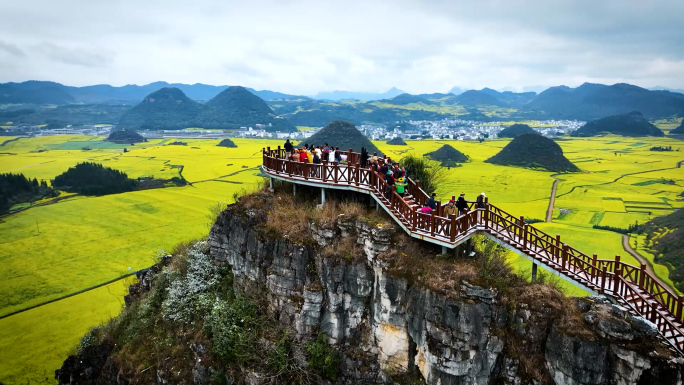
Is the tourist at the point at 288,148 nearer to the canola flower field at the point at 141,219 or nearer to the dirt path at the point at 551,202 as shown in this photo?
the canola flower field at the point at 141,219

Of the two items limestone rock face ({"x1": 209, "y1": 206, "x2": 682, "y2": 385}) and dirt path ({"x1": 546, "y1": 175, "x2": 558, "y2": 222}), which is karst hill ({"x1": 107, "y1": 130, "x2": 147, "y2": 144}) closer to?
dirt path ({"x1": 546, "y1": 175, "x2": 558, "y2": 222})

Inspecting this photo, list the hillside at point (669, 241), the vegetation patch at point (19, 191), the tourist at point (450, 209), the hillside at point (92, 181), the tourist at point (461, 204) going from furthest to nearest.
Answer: the hillside at point (92, 181) → the vegetation patch at point (19, 191) → the hillside at point (669, 241) → the tourist at point (450, 209) → the tourist at point (461, 204)

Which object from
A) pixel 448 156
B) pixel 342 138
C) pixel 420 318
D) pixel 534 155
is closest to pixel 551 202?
pixel 448 156

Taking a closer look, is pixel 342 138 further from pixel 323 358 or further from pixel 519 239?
pixel 519 239

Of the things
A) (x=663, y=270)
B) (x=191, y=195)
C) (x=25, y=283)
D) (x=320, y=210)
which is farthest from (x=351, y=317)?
(x=191, y=195)

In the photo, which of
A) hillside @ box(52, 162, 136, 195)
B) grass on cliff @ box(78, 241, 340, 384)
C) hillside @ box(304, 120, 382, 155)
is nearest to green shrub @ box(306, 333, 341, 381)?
grass on cliff @ box(78, 241, 340, 384)

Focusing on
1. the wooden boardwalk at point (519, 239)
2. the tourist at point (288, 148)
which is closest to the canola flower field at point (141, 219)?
the wooden boardwalk at point (519, 239)
